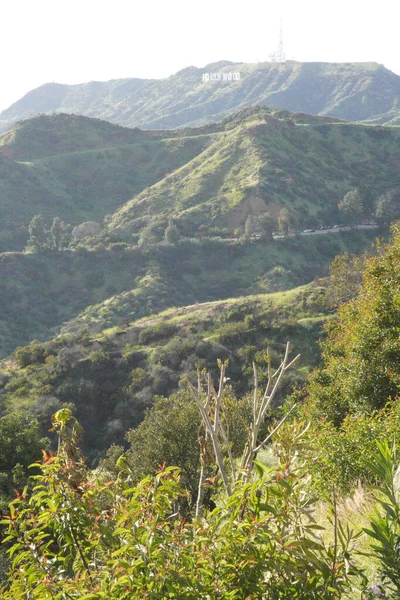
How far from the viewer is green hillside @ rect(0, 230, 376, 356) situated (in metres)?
62.7

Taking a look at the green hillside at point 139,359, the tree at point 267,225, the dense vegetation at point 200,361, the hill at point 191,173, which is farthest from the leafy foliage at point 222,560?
the hill at point 191,173

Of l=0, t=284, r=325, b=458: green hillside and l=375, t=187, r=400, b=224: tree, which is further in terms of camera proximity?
l=375, t=187, r=400, b=224: tree

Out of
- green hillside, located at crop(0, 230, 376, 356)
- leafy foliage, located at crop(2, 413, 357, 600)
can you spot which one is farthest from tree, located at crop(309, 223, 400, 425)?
green hillside, located at crop(0, 230, 376, 356)

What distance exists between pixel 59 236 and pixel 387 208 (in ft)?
189

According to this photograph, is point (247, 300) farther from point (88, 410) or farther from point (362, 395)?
point (362, 395)

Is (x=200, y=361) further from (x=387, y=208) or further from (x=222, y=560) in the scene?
(x=387, y=208)

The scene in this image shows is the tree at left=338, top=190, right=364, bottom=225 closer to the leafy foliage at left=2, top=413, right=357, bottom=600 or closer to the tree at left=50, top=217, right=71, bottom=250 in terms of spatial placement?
the tree at left=50, top=217, right=71, bottom=250

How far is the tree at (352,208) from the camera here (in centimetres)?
8506

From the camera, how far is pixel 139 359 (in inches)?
1513

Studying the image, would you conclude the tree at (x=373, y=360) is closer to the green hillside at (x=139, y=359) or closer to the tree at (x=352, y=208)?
the green hillside at (x=139, y=359)

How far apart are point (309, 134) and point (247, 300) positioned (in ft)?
236

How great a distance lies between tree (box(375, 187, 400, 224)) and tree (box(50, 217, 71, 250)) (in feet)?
179

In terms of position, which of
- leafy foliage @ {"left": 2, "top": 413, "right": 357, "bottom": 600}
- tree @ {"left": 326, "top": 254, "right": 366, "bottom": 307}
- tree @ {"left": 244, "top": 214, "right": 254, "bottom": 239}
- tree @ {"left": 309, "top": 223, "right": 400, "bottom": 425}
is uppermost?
leafy foliage @ {"left": 2, "top": 413, "right": 357, "bottom": 600}

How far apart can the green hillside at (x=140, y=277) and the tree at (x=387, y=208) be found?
3.64 metres
